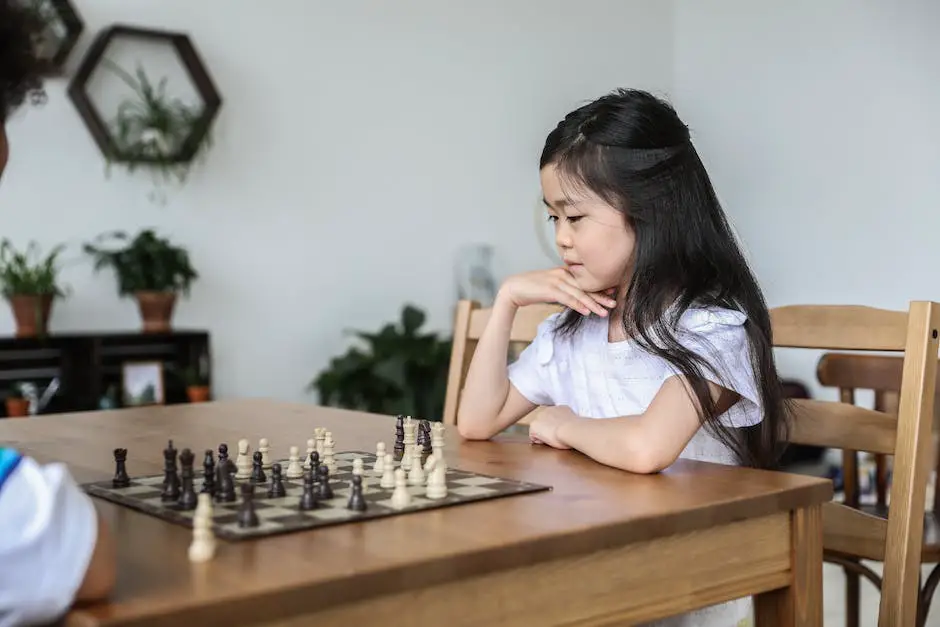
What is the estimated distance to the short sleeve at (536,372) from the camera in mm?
1769

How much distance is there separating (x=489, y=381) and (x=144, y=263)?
2.60 metres

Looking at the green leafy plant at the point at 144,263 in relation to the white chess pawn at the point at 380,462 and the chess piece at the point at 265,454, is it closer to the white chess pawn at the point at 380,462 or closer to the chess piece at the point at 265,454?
the chess piece at the point at 265,454

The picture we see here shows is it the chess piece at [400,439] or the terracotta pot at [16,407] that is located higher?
the chess piece at [400,439]

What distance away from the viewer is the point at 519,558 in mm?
936

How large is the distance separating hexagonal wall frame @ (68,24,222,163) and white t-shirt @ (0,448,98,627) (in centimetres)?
345

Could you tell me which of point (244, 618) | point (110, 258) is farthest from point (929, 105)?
point (244, 618)

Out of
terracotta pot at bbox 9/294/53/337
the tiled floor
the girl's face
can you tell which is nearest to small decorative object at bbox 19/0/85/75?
terracotta pot at bbox 9/294/53/337

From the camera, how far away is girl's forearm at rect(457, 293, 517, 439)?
1676 millimetres

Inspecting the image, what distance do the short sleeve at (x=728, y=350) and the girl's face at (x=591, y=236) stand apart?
0.14 m

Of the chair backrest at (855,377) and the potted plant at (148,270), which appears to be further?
the potted plant at (148,270)

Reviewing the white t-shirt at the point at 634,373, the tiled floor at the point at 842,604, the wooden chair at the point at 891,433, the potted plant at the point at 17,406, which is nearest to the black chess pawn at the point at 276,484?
the white t-shirt at the point at 634,373

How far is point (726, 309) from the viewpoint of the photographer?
1.55 metres

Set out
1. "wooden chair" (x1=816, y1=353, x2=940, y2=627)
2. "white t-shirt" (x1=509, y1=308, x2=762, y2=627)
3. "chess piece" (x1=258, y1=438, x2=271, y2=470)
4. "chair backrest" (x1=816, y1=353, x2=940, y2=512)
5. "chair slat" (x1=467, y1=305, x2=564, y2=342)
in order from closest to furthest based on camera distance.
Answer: "chess piece" (x1=258, y1=438, x2=271, y2=470)
"white t-shirt" (x1=509, y1=308, x2=762, y2=627)
"chair slat" (x1=467, y1=305, x2=564, y2=342)
"wooden chair" (x1=816, y1=353, x2=940, y2=627)
"chair backrest" (x1=816, y1=353, x2=940, y2=512)

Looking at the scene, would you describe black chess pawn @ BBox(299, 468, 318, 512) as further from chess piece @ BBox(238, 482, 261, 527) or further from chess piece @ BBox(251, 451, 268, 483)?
chess piece @ BBox(251, 451, 268, 483)
